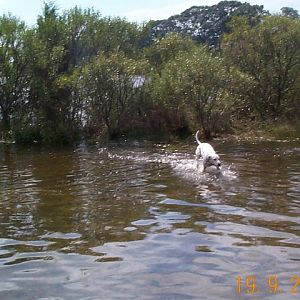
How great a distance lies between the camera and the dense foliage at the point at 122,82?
68.6 ft

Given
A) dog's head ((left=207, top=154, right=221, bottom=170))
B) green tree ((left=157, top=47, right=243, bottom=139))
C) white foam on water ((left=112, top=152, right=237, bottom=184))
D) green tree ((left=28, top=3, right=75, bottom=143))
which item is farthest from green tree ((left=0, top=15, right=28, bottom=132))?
dog's head ((left=207, top=154, right=221, bottom=170))

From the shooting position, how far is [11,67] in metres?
21.7

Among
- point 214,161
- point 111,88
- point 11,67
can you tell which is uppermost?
point 11,67

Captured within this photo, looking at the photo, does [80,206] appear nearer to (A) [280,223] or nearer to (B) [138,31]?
(A) [280,223]

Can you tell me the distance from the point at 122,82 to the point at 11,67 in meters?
5.34

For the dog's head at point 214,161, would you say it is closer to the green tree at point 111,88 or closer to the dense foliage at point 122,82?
the dense foliage at point 122,82

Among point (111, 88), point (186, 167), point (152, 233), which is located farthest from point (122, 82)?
point (152, 233)

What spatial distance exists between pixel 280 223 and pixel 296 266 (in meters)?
1.76

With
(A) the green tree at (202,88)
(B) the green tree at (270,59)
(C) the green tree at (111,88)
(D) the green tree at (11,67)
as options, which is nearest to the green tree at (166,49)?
(B) the green tree at (270,59)
